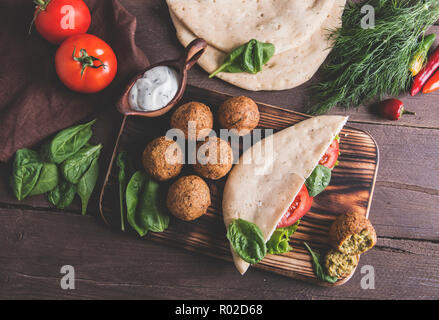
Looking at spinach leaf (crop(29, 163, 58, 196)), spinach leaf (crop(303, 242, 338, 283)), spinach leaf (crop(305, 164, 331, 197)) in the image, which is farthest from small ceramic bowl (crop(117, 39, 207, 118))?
spinach leaf (crop(303, 242, 338, 283))

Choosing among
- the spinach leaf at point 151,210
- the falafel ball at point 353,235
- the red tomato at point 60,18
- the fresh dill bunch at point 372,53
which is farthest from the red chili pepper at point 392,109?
the red tomato at point 60,18

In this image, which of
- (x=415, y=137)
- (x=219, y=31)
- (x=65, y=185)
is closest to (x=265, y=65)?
(x=219, y=31)

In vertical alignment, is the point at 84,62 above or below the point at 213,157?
above

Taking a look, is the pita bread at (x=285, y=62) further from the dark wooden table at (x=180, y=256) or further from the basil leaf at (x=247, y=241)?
the basil leaf at (x=247, y=241)

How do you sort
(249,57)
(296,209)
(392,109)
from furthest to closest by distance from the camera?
(392,109)
(249,57)
(296,209)

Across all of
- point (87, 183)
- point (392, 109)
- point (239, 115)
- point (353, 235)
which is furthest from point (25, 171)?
point (392, 109)

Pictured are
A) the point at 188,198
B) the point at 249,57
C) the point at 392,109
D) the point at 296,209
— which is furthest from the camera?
the point at 392,109

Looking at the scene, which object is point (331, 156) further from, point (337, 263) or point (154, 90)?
point (154, 90)

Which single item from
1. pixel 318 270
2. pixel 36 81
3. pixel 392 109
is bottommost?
pixel 318 270
